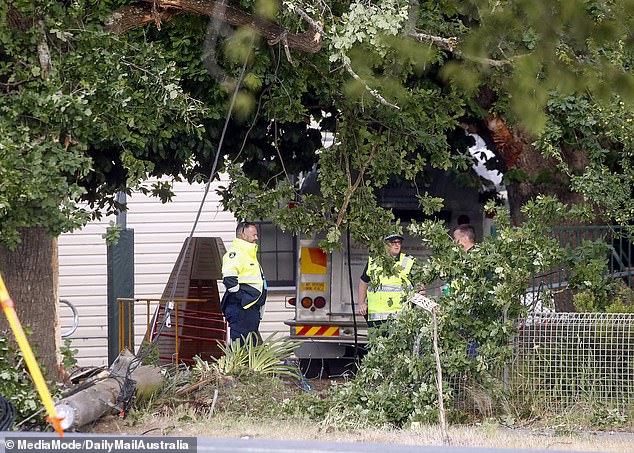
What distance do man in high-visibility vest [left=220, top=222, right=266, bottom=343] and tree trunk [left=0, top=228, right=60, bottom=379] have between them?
2.58 meters

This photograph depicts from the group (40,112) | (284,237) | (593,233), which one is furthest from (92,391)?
(284,237)

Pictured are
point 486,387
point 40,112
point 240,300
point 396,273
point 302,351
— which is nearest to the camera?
point 40,112

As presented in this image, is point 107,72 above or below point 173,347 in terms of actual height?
above

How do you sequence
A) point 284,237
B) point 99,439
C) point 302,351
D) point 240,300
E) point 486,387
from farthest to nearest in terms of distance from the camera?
point 284,237, point 302,351, point 240,300, point 486,387, point 99,439

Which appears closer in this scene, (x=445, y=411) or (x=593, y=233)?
(x=445, y=411)

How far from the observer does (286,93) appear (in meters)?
9.40

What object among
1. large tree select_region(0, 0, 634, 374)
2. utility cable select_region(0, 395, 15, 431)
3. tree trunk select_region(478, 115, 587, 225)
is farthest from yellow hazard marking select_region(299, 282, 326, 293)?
utility cable select_region(0, 395, 15, 431)

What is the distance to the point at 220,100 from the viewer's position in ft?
31.3

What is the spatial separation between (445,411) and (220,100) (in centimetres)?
348

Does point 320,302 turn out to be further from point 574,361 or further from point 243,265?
point 574,361

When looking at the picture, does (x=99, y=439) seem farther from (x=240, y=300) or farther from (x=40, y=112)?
(x=240, y=300)

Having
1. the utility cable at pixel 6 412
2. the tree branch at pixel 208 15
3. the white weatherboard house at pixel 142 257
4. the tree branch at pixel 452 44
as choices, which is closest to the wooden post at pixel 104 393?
the utility cable at pixel 6 412

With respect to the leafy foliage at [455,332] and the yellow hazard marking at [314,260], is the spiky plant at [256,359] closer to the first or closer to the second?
the leafy foliage at [455,332]

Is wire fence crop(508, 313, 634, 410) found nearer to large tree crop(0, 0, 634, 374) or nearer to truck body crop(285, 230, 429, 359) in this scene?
large tree crop(0, 0, 634, 374)
